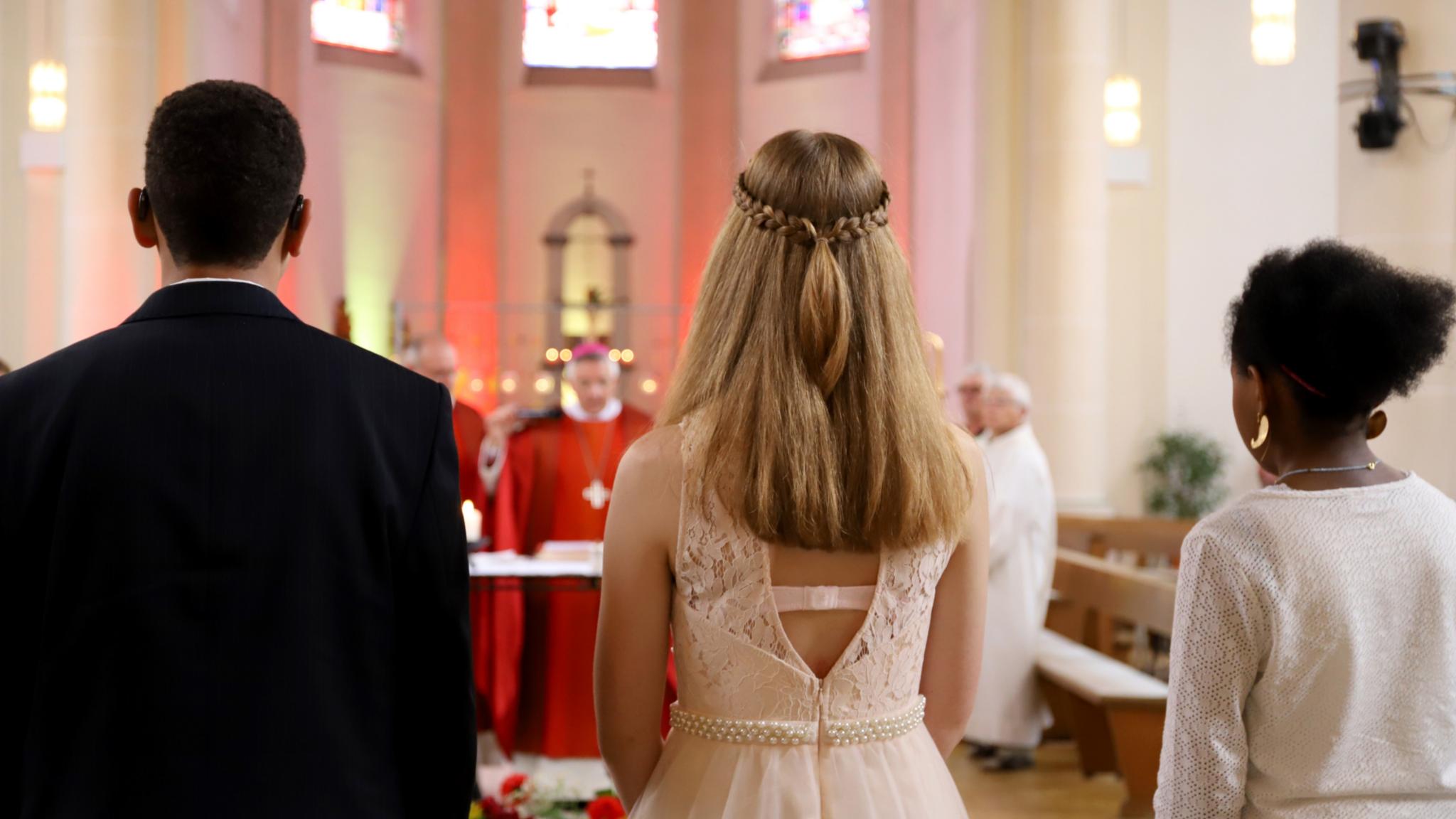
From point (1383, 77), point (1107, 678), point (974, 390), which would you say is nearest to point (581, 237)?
point (974, 390)

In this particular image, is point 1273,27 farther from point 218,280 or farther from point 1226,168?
point 218,280

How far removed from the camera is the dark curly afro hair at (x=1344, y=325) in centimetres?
176

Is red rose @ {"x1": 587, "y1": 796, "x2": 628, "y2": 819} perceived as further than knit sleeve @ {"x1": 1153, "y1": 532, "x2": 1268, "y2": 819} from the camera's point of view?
Yes

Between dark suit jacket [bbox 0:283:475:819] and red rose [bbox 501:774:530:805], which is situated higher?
dark suit jacket [bbox 0:283:475:819]

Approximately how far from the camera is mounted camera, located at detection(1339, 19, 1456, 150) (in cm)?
512

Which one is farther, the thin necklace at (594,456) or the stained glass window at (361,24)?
the stained glass window at (361,24)

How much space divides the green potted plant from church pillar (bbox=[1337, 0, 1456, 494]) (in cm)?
711

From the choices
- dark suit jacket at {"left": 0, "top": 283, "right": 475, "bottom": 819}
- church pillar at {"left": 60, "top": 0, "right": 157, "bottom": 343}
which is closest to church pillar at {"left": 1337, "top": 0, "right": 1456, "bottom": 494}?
dark suit jacket at {"left": 0, "top": 283, "right": 475, "bottom": 819}

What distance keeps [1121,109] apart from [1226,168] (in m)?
1.95

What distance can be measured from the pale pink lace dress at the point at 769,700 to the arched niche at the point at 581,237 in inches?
591

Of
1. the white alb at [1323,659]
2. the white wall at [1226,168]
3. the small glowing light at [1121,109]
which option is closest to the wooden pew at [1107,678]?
the white alb at [1323,659]

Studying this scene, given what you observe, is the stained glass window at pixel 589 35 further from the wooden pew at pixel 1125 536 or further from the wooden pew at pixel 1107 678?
the wooden pew at pixel 1107 678

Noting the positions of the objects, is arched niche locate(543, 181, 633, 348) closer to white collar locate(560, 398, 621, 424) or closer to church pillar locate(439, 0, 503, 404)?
church pillar locate(439, 0, 503, 404)

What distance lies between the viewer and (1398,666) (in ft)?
5.69
